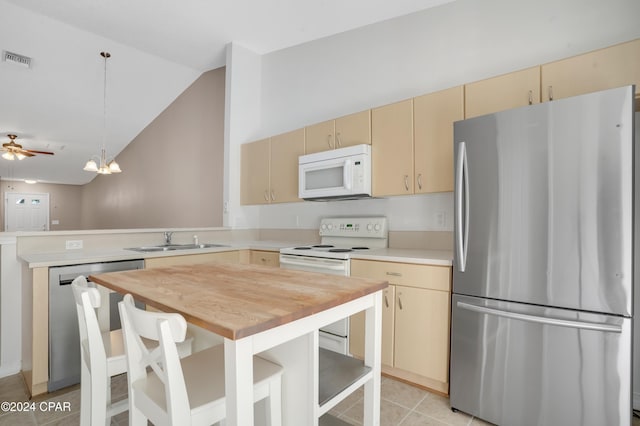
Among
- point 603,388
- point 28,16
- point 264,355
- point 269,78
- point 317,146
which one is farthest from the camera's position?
point 269,78

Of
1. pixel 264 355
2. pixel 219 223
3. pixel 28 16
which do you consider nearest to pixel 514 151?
pixel 264 355

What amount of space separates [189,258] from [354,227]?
4.88ft

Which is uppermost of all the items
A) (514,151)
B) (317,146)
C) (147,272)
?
(317,146)

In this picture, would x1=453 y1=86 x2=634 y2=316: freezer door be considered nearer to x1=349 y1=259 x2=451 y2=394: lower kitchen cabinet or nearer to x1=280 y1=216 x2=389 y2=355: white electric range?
x1=349 y1=259 x2=451 y2=394: lower kitchen cabinet

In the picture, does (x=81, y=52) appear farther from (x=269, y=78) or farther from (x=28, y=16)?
(x=269, y=78)

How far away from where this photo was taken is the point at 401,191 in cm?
246

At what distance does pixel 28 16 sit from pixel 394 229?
434cm

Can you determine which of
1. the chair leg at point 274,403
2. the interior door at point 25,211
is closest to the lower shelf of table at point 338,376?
the chair leg at point 274,403

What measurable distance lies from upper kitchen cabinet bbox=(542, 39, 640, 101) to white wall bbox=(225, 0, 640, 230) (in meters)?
0.43

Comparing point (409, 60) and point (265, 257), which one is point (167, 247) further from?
point (409, 60)

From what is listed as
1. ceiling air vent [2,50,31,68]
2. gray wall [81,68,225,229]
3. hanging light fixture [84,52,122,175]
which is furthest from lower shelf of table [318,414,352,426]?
ceiling air vent [2,50,31,68]

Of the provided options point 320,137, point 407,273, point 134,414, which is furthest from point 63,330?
point 320,137

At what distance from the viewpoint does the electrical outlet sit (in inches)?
99.2

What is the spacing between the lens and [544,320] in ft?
5.01
